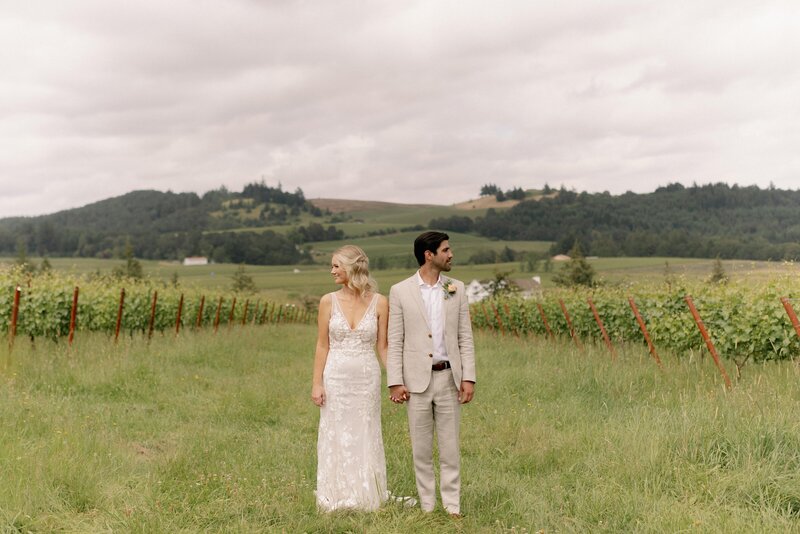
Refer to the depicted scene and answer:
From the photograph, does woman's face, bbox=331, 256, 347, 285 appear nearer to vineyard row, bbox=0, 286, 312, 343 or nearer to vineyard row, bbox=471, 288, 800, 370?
vineyard row, bbox=471, 288, 800, 370

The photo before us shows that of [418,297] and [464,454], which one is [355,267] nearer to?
[418,297]

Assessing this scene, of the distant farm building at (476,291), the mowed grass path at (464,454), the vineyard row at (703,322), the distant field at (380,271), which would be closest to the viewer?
the mowed grass path at (464,454)

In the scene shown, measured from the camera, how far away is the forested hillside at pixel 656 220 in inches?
4050

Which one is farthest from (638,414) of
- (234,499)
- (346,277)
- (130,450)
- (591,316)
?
(591,316)

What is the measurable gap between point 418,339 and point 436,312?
248mm

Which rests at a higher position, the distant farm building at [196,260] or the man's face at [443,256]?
the man's face at [443,256]

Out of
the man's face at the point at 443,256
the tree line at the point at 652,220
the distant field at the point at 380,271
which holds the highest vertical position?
the tree line at the point at 652,220

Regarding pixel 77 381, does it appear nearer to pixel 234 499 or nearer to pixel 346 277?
pixel 234 499

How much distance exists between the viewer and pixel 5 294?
14445mm

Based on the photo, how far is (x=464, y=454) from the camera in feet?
23.6

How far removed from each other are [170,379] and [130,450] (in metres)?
4.39

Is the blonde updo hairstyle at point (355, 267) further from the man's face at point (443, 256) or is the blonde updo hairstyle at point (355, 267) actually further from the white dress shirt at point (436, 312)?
the man's face at point (443, 256)

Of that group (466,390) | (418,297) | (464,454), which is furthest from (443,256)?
(464,454)

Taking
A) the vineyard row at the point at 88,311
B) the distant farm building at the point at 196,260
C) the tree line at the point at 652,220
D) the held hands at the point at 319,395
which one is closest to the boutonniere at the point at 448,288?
the held hands at the point at 319,395
